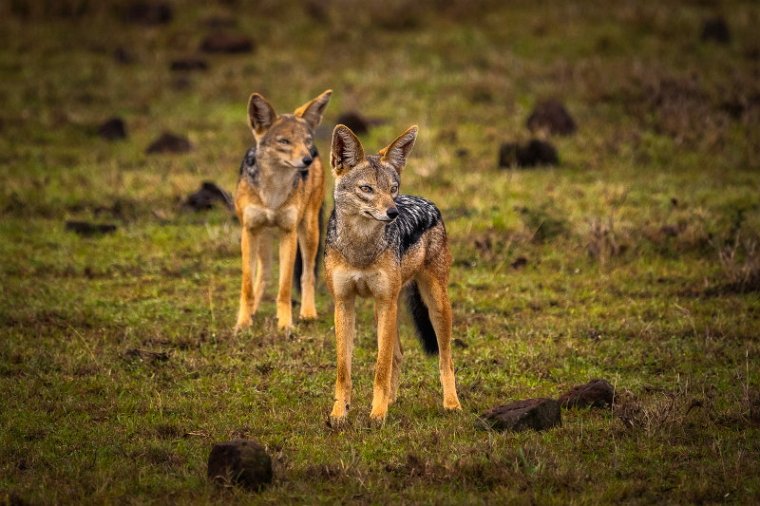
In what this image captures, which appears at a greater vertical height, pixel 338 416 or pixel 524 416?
pixel 524 416

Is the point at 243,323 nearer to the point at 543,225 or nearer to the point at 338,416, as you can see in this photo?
the point at 338,416

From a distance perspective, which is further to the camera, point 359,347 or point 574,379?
point 359,347

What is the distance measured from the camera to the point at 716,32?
22.5 metres

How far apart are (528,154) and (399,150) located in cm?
827

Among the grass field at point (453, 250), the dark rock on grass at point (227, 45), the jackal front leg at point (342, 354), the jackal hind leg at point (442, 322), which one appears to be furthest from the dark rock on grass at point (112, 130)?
the jackal front leg at point (342, 354)

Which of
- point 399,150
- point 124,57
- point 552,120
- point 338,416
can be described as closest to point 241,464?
point 338,416

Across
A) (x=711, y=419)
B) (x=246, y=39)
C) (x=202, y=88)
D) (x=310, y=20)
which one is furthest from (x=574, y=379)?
(x=310, y=20)

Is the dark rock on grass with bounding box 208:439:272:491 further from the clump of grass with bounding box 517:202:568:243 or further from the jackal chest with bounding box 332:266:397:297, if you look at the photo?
the clump of grass with bounding box 517:202:568:243

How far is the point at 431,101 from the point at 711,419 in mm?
12546

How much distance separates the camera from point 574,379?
364 inches

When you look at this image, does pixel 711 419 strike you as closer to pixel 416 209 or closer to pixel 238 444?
pixel 416 209

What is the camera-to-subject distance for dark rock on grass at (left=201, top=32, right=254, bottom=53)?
23.1 metres

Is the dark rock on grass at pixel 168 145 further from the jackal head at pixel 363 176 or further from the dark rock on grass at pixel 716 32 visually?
the dark rock on grass at pixel 716 32

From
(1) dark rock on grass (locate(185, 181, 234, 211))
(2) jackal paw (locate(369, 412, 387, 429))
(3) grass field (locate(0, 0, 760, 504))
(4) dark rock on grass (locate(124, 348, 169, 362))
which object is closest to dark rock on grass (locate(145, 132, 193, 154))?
(3) grass field (locate(0, 0, 760, 504))
